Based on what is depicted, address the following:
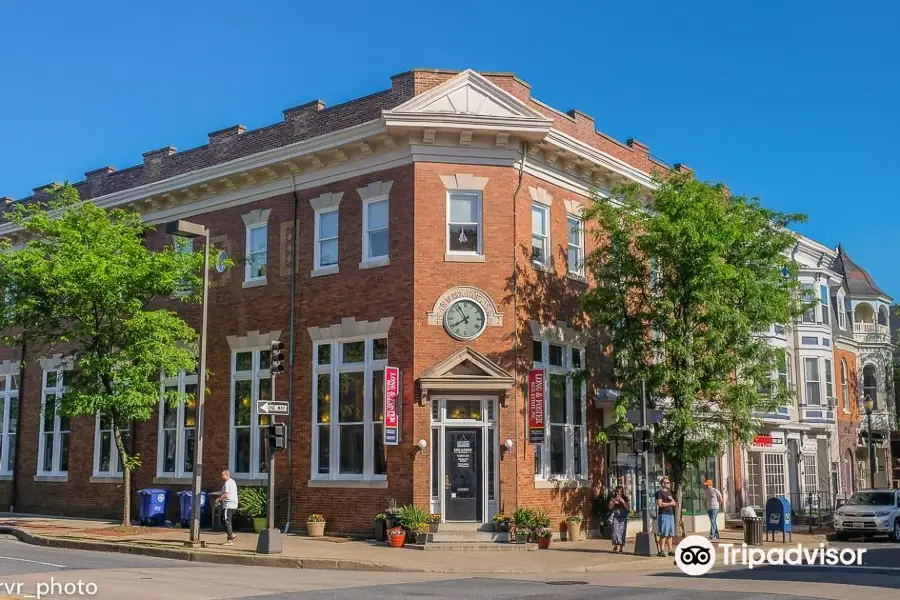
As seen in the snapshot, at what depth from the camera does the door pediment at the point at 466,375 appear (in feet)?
72.6

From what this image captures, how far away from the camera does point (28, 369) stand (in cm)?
3275

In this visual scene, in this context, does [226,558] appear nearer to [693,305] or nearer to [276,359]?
[276,359]

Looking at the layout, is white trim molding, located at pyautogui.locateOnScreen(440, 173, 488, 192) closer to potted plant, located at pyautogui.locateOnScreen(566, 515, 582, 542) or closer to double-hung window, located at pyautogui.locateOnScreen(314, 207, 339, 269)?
double-hung window, located at pyautogui.locateOnScreen(314, 207, 339, 269)

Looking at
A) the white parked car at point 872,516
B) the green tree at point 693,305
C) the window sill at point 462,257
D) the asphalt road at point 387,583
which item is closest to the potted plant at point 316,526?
the asphalt road at point 387,583

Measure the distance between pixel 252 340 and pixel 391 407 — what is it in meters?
5.97

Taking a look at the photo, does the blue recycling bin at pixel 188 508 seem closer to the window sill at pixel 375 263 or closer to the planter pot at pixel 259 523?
the planter pot at pixel 259 523

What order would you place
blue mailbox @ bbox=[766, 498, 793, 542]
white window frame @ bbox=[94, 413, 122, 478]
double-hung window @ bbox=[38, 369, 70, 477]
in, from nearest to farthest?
blue mailbox @ bbox=[766, 498, 793, 542]
white window frame @ bbox=[94, 413, 122, 478]
double-hung window @ bbox=[38, 369, 70, 477]

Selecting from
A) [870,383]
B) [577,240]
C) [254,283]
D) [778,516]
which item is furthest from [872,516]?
[870,383]

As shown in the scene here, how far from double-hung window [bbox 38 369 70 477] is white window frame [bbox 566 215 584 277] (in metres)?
17.5

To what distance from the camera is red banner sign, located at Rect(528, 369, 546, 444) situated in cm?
2253

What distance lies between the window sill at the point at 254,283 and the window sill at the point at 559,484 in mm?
9522

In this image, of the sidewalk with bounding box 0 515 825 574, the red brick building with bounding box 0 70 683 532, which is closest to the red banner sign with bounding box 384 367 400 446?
the red brick building with bounding box 0 70 683 532

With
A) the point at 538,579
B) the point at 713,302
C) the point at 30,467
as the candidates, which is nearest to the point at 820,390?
the point at 713,302

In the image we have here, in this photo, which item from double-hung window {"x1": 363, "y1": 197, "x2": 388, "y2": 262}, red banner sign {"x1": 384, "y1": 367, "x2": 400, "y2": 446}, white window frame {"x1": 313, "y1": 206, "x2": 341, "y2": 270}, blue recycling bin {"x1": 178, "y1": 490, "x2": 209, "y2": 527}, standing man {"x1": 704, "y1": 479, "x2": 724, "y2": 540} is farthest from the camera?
blue recycling bin {"x1": 178, "y1": 490, "x2": 209, "y2": 527}
